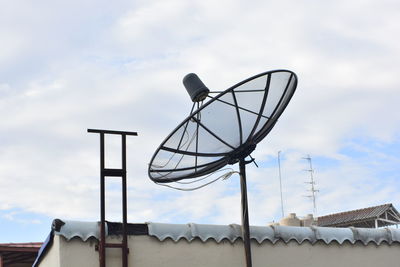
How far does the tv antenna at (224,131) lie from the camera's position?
11258 millimetres

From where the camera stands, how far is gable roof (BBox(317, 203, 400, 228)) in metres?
29.1

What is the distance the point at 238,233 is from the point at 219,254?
60 cm

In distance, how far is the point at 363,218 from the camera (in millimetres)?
29391

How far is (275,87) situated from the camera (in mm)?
11539

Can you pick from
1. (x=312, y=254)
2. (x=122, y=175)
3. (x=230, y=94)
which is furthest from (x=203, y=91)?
(x=312, y=254)

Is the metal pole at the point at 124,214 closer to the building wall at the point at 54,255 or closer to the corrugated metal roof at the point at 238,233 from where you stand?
the corrugated metal roof at the point at 238,233

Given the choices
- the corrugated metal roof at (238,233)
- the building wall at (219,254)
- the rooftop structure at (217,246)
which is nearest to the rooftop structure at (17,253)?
the rooftop structure at (217,246)

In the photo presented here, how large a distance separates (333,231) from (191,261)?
11.2 feet

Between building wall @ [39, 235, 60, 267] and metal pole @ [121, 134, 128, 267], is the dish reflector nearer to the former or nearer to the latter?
metal pole @ [121, 134, 128, 267]

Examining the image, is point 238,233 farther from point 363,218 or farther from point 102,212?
point 363,218

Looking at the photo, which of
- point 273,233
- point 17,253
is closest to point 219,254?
point 273,233

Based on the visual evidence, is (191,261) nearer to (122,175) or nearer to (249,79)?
(122,175)

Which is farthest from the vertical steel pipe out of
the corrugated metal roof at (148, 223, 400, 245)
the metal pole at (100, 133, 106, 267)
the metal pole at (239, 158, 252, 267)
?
the metal pole at (239, 158, 252, 267)

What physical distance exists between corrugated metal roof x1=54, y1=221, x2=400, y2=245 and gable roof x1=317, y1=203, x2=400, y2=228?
15.6 m
